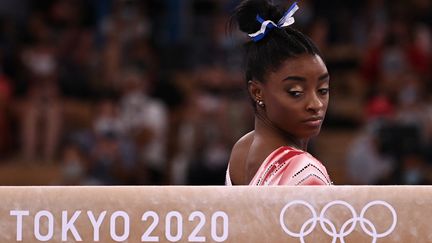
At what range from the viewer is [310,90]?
2.75 m

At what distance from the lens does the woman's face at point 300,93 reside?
2744mm

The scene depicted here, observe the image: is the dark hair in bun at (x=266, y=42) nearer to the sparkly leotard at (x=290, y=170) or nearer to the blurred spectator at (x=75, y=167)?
the sparkly leotard at (x=290, y=170)

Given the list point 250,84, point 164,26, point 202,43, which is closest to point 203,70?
point 202,43

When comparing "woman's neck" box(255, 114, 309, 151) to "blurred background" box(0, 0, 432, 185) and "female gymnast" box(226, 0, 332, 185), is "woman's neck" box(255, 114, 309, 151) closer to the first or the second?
"female gymnast" box(226, 0, 332, 185)

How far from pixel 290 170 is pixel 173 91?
6.22 meters

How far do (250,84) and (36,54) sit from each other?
6.40 m

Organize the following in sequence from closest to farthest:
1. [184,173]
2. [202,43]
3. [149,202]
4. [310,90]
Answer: [149,202] → [310,90] → [184,173] → [202,43]

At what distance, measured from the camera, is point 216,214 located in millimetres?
2420

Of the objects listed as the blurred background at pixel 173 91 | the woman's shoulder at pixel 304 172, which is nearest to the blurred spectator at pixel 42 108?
the blurred background at pixel 173 91

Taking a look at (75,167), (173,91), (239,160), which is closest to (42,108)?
(75,167)

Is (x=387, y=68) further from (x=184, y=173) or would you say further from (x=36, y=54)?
(x=36, y=54)

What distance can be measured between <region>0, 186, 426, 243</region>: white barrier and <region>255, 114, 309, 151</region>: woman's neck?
0.43 m

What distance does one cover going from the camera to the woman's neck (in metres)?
2.83

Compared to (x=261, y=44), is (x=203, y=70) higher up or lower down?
lower down
